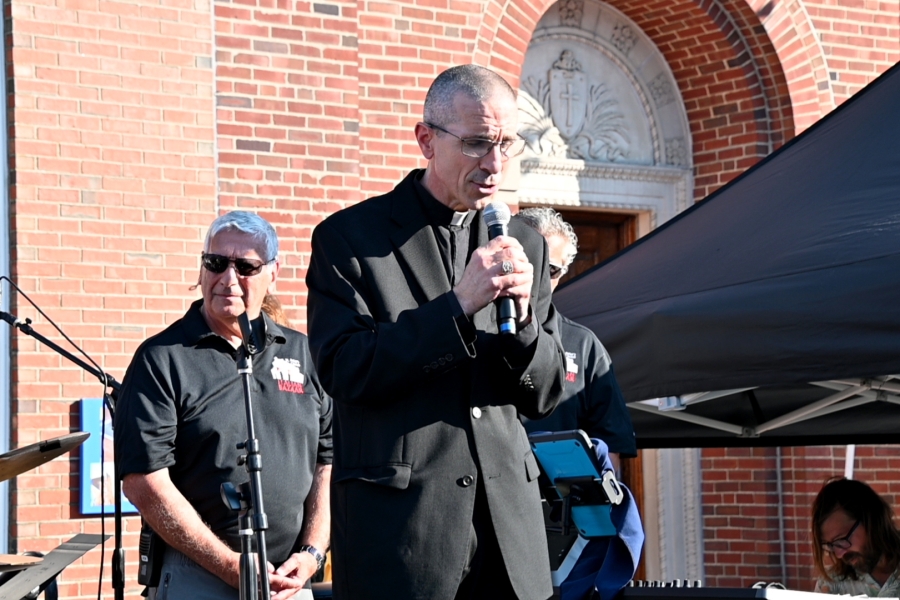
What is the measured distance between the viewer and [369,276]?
3145 millimetres

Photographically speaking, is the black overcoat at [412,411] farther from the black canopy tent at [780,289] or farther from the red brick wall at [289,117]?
the red brick wall at [289,117]

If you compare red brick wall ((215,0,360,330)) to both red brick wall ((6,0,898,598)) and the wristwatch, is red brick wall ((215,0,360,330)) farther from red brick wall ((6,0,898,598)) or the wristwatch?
the wristwatch

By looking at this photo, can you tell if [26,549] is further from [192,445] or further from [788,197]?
[788,197]

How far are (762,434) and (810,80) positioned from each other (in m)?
4.41

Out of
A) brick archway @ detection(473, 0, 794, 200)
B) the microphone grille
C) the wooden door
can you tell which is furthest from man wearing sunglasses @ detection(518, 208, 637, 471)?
brick archway @ detection(473, 0, 794, 200)

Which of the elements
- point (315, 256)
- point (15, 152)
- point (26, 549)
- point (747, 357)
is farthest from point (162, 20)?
point (315, 256)

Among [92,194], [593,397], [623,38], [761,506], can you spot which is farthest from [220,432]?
[623,38]

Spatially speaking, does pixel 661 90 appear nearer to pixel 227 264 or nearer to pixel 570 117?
pixel 570 117

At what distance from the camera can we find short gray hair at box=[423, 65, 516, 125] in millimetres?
3176

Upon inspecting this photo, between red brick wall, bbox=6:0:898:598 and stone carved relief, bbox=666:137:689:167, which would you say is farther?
stone carved relief, bbox=666:137:689:167

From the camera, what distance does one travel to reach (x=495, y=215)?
316 centimetres

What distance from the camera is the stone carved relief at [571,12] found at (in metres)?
10.0

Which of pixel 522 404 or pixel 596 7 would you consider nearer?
pixel 522 404

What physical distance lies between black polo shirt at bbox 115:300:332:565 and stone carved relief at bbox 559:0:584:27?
234 inches
